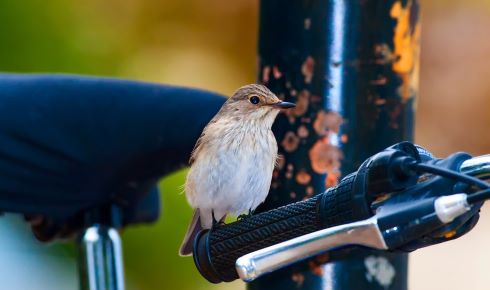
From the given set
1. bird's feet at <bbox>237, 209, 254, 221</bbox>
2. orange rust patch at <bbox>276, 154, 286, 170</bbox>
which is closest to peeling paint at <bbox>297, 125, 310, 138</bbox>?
orange rust patch at <bbox>276, 154, 286, 170</bbox>

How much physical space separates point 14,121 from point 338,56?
1.05 metres

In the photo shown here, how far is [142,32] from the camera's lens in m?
6.39

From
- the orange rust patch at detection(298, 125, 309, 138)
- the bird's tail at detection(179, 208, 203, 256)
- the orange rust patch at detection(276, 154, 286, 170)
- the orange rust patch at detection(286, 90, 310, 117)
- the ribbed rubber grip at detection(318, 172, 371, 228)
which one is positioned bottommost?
the bird's tail at detection(179, 208, 203, 256)

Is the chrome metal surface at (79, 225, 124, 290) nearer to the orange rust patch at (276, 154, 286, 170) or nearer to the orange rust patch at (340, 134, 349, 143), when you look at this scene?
the orange rust patch at (276, 154, 286, 170)

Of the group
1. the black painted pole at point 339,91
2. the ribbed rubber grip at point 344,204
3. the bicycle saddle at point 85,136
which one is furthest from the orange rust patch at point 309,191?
the ribbed rubber grip at point 344,204

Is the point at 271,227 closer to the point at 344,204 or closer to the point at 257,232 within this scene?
the point at 257,232

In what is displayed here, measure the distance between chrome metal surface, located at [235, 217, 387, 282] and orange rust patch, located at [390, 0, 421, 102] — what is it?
1737 mm

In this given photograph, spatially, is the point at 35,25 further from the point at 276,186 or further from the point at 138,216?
the point at 276,186

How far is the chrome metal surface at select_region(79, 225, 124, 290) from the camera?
3.54 meters

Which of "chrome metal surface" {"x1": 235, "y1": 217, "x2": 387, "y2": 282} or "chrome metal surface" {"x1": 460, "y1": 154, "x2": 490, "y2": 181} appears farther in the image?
"chrome metal surface" {"x1": 460, "y1": 154, "x2": 490, "y2": 181}

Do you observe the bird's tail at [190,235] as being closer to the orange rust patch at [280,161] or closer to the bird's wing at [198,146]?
the bird's wing at [198,146]

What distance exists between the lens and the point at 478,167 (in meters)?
1.91

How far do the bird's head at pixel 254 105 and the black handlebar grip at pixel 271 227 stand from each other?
92 cm

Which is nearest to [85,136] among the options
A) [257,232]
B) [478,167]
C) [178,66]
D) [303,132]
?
[303,132]
